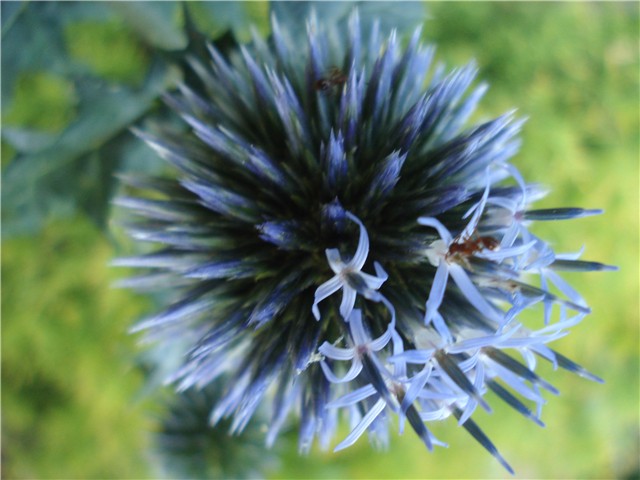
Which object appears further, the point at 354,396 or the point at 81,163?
the point at 81,163

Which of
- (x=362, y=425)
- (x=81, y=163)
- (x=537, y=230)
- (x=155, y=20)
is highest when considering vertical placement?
(x=155, y=20)

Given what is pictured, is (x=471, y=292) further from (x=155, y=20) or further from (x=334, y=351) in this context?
(x=155, y=20)

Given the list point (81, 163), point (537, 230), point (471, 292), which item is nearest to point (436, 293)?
point (471, 292)

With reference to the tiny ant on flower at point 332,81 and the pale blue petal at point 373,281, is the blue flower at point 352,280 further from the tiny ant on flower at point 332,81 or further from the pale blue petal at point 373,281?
the tiny ant on flower at point 332,81

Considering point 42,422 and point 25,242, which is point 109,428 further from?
point 25,242

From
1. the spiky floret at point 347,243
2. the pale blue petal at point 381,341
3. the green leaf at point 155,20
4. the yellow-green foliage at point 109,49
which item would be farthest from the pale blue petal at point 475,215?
the yellow-green foliage at point 109,49

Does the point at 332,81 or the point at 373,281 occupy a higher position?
the point at 332,81

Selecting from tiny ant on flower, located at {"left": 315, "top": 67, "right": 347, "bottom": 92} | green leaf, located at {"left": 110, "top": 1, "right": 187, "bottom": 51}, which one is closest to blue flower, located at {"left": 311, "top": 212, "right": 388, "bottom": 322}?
tiny ant on flower, located at {"left": 315, "top": 67, "right": 347, "bottom": 92}
